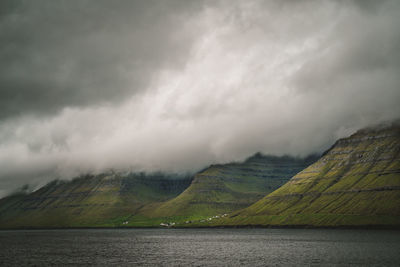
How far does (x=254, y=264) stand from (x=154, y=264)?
3397 cm

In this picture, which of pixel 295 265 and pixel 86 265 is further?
pixel 86 265

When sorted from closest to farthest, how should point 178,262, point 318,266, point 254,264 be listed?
1. point 318,266
2. point 254,264
3. point 178,262

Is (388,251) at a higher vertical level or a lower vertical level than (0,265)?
lower

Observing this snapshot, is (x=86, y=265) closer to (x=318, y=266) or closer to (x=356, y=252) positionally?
(x=318, y=266)

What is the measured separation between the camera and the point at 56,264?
12050 cm

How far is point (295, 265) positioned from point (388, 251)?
53207 mm

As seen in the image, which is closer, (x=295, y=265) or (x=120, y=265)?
(x=295, y=265)

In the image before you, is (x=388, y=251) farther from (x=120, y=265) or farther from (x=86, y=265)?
(x=86, y=265)

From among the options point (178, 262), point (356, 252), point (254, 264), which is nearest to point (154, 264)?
point (178, 262)

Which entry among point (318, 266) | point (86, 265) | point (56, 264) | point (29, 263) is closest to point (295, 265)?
point (318, 266)

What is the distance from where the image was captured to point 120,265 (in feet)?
385

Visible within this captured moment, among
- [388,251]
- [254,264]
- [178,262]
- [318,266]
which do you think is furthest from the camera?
[388,251]

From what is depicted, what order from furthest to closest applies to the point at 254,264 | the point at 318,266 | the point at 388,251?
the point at 388,251 → the point at 254,264 → the point at 318,266

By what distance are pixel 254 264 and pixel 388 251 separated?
62.1 meters
